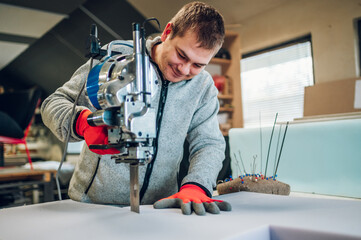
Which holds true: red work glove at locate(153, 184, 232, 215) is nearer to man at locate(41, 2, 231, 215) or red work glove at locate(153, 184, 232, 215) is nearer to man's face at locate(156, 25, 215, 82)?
man at locate(41, 2, 231, 215)

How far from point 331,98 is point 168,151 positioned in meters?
1.36

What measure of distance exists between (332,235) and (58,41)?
→ 4.61 meters

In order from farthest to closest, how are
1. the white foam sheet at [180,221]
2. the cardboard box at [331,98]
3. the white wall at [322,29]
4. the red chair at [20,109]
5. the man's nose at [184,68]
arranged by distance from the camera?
the white wall at [322,29] → the red chair at [20,109] → the cardboard box at [331,98] → the man's nose at [184,68] → the white foam sheet at [180,221]

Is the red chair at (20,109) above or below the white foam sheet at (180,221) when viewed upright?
above

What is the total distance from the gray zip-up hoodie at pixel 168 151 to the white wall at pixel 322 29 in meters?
2.57

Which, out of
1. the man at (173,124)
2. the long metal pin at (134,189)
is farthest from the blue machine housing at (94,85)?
the long metal pin at (134,189)

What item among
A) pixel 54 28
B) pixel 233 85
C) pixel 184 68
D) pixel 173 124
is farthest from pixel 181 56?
pixel 54 28

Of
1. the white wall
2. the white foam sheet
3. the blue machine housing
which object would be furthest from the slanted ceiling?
the white foam sheet

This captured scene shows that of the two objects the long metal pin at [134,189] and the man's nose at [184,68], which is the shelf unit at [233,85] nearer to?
the man's nose at [184,68]

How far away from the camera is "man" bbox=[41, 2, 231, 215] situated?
2.78 ft

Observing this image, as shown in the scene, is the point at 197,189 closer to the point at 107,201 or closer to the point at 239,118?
the point at 107,201

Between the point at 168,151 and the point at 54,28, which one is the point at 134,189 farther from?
the point at 54,28

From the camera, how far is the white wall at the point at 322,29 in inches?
124

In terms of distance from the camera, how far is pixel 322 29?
339 centimetres
